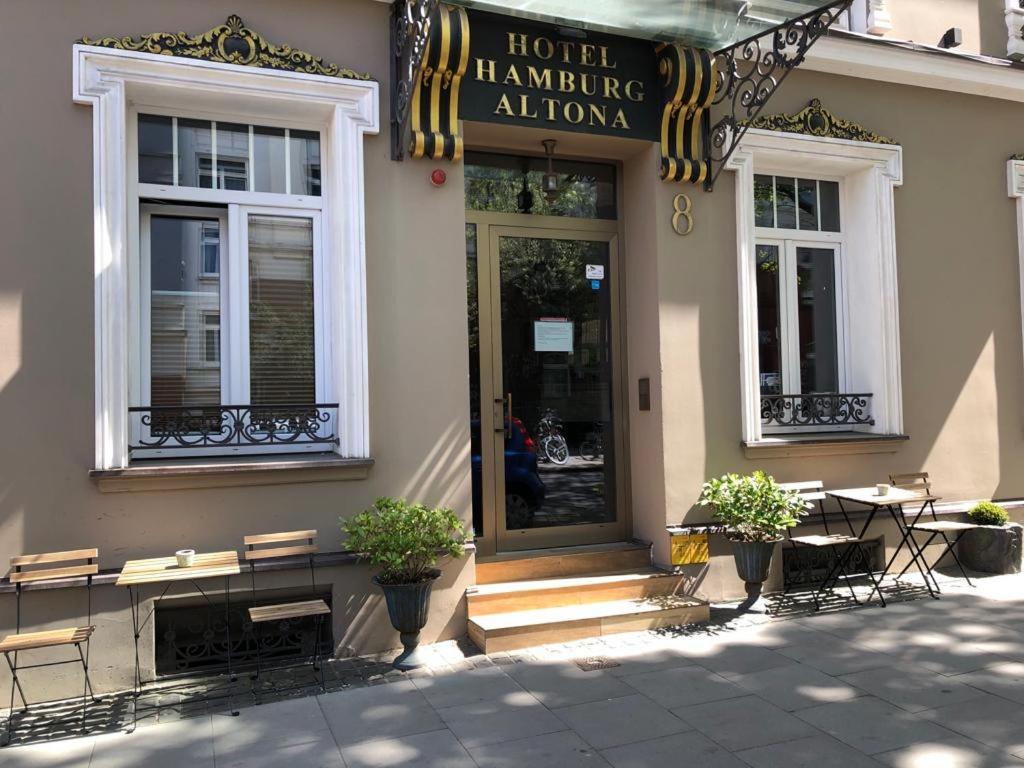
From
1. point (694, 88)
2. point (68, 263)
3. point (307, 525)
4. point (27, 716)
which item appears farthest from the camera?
point (694, 88)

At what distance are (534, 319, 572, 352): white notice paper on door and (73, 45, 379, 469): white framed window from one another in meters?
1.54

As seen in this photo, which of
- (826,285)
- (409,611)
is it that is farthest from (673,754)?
(826,285)

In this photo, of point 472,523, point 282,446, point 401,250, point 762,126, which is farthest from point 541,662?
point 762,126

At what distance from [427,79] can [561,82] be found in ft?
3.41

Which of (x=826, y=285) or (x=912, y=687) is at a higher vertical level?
(x=826, y=285)

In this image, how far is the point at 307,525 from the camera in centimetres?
494

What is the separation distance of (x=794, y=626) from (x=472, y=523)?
2338mm

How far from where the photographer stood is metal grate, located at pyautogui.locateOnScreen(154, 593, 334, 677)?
474 centimetres

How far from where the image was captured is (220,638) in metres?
A: 4.86

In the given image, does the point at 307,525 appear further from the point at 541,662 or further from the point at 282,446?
the point at 541,662

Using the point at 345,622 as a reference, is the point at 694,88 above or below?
above

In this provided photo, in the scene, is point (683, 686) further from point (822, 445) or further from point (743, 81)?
point (743, 81)

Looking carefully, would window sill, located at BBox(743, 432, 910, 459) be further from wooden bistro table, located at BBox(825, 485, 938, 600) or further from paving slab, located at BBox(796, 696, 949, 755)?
paving slab, located at BBox(796, 696, 949, 755)

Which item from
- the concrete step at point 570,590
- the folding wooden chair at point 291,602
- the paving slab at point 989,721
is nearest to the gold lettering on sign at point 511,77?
the folding wooden chair at point 291,602
